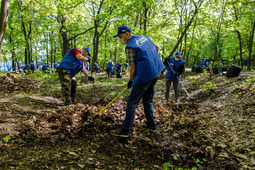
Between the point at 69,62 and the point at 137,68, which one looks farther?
the point at 69,62

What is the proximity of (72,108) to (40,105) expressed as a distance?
191cm

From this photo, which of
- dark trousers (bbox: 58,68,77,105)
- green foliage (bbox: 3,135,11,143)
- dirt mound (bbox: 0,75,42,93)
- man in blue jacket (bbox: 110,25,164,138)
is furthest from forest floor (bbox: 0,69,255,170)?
dirt mound (bbox: 0,75,42,93)

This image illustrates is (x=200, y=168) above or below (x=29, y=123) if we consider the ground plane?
below

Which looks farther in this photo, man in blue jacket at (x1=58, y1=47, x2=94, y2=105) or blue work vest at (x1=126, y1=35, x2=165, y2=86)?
man in blue jacket at (x1=58, y1=47, x2=94, y2=105)

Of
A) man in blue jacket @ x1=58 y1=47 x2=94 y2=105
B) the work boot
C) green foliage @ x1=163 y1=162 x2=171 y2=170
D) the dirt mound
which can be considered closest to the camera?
green foliage @ x1=163 y1=162 x2=171 y2=170

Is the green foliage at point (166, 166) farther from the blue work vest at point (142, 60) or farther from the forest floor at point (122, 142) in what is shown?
the blue work vest at point (142, 60)

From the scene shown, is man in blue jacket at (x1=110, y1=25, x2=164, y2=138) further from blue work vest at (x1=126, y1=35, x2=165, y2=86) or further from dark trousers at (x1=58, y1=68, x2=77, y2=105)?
dark trousers at (x1=58, y1=68, x2=77, y2=105)

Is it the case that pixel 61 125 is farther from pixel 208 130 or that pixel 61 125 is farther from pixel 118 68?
pixel 118 68

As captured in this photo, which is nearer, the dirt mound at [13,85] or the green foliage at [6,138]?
the green foliage at [6,138]

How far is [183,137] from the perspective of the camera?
3.78m

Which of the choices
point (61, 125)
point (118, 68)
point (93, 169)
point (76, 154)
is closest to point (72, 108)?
point (61, 125)

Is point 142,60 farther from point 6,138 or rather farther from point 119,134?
point 6,138

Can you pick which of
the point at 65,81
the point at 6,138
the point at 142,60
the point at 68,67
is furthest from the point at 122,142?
the point at 68,67

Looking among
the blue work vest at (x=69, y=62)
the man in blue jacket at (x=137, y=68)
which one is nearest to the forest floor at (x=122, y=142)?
→ the man in blue jacket at (x=137, y=68)
